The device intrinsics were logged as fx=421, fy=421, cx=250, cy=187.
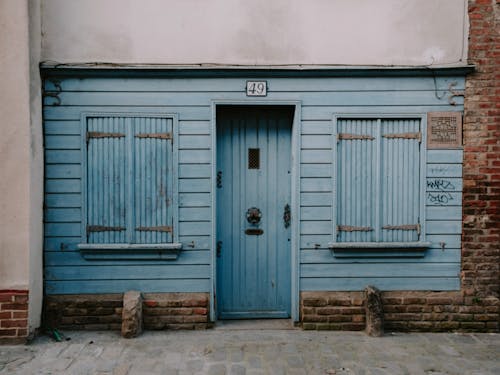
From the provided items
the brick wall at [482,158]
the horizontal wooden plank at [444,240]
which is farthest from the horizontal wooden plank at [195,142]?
the brick wall at [482,158]

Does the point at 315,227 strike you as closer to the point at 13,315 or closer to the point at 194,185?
the point at 194,185

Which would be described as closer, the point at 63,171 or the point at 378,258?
the point at 63,171

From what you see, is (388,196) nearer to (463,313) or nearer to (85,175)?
(463,313)

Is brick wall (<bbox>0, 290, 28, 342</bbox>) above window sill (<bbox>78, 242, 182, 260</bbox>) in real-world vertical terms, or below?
below

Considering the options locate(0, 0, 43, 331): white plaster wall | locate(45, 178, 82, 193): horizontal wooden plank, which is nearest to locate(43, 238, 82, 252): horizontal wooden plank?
locate(0, 0, 43, 331): white plaster wall

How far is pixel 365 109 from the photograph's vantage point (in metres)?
4.95

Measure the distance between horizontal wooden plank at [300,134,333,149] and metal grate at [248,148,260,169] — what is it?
568 mm

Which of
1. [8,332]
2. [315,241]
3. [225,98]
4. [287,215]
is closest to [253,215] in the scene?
[287,215]

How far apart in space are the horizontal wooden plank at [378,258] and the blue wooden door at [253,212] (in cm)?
31

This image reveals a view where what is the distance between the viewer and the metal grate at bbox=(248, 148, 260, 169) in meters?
5.15

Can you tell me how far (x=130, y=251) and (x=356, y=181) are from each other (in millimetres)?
2780

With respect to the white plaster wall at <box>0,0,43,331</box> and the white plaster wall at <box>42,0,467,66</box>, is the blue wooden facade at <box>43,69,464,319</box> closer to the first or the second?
the white plaster wall at <box>42,0,467,66</box>

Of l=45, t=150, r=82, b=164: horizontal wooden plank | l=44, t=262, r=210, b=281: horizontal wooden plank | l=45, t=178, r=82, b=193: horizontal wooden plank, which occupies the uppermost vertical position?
l=45, t=150, r=82, b=164: horizontal wooden plank

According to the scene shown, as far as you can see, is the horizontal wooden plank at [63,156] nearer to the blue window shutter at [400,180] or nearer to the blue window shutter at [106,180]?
the blue window shutter at [106,180]
